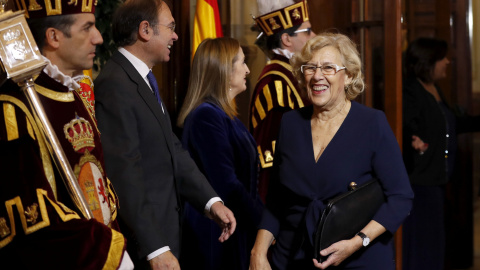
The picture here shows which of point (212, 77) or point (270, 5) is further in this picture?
point (270, 5)

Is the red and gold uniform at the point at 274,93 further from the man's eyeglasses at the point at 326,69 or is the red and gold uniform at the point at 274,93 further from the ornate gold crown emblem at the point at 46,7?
the ornate gold crown emblem at the point at 46,7

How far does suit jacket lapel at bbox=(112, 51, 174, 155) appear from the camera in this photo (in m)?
2.83

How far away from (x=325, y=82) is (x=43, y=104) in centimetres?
109

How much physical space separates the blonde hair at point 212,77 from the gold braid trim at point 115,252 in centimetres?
162

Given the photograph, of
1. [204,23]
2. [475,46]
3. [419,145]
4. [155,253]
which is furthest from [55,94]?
[475,46]

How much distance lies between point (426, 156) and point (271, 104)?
4.59ft

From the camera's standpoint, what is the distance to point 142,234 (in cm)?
264

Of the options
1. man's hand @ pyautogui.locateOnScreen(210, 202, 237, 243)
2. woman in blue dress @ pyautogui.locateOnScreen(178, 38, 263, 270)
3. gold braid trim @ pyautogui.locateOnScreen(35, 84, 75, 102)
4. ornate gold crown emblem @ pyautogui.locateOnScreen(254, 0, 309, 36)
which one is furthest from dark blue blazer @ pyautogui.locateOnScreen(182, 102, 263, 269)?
gold braid trim @ pyautogui.locateOnScreen(35, 84, 75, 102)

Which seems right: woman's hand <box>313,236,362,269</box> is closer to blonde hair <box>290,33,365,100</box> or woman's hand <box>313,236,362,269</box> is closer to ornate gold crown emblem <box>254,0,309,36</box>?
blonde hair <box>290,33,365,100</box>

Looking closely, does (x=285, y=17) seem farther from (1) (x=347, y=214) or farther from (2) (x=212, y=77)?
(1) (x=347, y=214)

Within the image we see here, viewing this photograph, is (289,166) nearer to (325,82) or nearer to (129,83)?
(325,82)

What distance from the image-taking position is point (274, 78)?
4164 millimetres

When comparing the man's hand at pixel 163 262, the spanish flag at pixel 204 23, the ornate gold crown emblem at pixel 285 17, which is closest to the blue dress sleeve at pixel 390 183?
the man's hand at pixel 163 262

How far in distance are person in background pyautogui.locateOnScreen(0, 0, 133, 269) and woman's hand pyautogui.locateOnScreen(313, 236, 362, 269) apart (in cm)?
72
